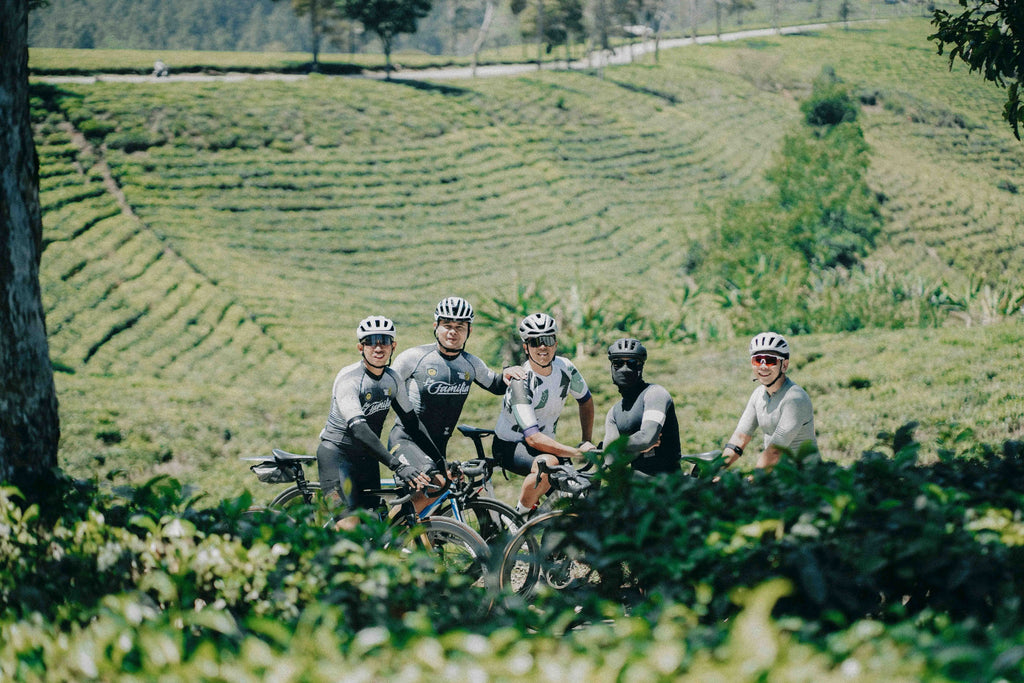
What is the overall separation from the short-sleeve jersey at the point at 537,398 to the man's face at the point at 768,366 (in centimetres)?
140

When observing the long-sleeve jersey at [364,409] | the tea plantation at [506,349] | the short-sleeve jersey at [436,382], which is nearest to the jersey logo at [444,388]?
the short-sleeve jersey at [436,382]

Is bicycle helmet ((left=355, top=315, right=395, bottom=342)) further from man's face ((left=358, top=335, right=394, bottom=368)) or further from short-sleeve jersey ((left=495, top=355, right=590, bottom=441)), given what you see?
short-sleeve jersey ((left=495, top=355, right=590, bottom=441))

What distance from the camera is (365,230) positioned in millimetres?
40469

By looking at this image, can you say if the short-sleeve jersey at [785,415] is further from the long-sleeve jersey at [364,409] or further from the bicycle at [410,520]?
the long-sleeve jersey at [364,409]

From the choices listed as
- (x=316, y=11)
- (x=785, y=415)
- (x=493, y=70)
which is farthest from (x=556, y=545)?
(x=493, y=70)

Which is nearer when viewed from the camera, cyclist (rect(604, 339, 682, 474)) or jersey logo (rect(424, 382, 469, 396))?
cyclist (rect(604, 339, 682, 474))

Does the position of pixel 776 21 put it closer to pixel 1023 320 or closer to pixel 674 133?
pixel 674 133

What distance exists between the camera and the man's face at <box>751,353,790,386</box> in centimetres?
589

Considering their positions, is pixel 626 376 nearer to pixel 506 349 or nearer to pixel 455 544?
pixel 455 544

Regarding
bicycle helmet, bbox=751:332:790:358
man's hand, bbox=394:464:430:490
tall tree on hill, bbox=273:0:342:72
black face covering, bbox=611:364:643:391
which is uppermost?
tall tree on hill, bbox=273:0:342:72

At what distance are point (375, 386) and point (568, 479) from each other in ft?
5.69

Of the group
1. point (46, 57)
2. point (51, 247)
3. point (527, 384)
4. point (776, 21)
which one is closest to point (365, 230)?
point (51, 247)

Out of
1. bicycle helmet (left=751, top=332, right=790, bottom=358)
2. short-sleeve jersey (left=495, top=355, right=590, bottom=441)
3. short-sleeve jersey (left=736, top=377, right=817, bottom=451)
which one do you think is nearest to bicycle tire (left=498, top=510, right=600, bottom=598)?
short-sleeve jersey (left=495, top=355, right=590, bottom=441)

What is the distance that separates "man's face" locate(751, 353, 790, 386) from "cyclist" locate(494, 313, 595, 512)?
1365 millimetres
